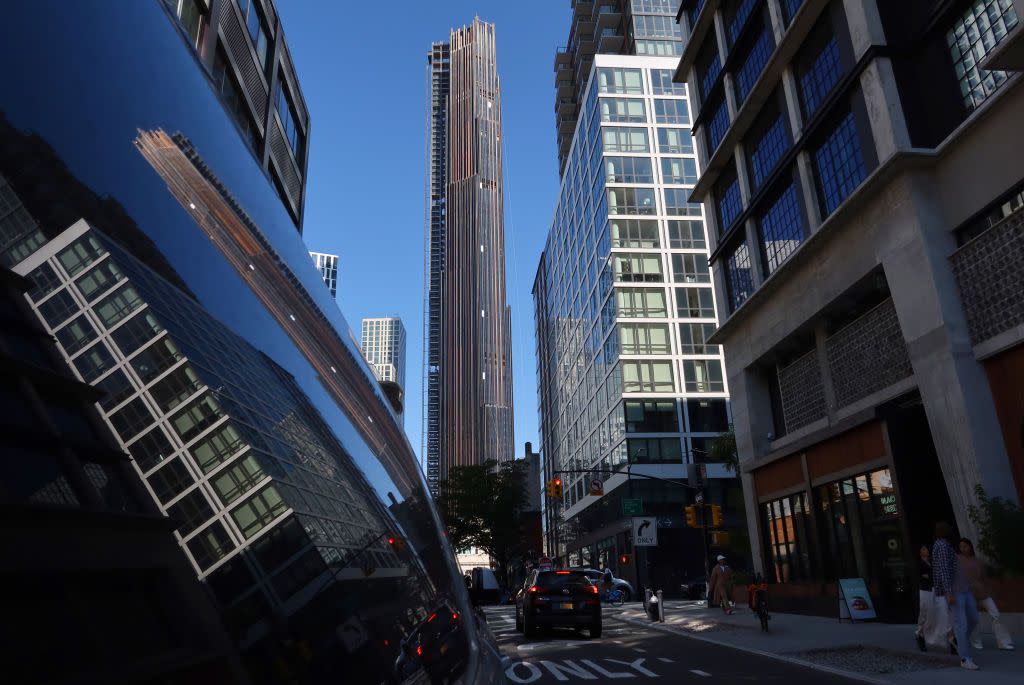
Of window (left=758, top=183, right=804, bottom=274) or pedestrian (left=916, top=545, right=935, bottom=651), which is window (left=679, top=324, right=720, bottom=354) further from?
pedestrian (left=916, top=545, right=935, bottom=651)

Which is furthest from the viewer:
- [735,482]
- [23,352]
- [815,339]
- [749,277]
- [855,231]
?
[735,482]

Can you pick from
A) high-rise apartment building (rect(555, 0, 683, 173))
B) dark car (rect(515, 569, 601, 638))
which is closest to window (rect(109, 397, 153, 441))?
dark car (rect(515, 569, 601, 638))

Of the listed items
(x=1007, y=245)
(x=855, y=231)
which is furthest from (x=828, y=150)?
(x=1007, y=245)

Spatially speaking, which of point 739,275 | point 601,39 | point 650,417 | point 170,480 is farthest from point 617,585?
point 601,39

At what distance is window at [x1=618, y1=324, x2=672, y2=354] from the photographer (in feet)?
173

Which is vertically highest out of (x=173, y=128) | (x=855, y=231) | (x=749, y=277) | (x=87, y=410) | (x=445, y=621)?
(x=749, y=277)

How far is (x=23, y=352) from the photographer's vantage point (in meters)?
0.68

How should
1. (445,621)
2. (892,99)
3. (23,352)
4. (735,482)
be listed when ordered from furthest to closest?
(735,482) → (892,99) → (445,621) → (23,352)

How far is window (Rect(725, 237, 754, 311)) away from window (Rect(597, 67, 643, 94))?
33567 mm

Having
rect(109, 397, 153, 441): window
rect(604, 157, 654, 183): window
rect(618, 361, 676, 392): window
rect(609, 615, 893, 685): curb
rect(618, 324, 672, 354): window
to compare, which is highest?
rect(604, 157, 654, 183): window

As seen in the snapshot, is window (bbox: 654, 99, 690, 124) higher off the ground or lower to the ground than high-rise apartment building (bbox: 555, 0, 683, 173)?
lower

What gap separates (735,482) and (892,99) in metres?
36.3

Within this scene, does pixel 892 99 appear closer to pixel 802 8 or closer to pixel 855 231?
pixel 855 231

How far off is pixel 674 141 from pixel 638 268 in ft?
39.8
